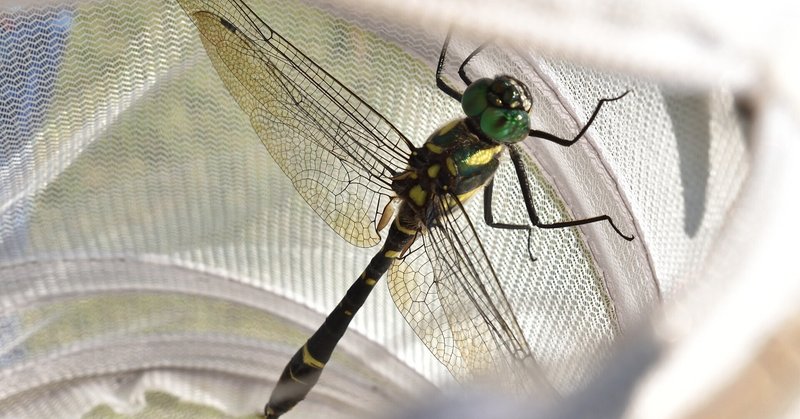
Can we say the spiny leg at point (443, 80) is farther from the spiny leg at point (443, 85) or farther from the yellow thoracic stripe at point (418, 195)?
the yellow thoracic stripe at point (418, 195)

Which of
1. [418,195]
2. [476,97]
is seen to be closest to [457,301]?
[418,195]

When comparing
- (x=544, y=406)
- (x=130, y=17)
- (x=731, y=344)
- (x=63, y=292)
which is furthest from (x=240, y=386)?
(x=731, y=344)

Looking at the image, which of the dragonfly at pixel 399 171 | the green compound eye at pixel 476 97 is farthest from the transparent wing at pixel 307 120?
the green compound eye at pixel 476 97

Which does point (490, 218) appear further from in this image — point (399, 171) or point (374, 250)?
point (374, 250)

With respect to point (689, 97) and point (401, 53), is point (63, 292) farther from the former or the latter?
point (689, 97)

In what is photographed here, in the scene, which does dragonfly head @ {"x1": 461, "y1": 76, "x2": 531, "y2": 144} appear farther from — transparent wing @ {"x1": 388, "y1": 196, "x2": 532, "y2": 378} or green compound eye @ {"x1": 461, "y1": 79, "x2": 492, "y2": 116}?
transparent wing @ {"x1": 388, "y1": 196, "x2": 532, "y2": 378}

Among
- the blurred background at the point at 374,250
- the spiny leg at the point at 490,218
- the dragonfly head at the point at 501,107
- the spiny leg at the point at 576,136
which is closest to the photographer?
the blurred background at the point at 374,250
